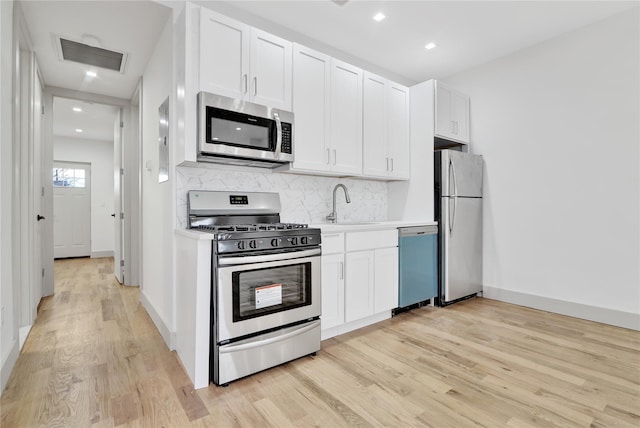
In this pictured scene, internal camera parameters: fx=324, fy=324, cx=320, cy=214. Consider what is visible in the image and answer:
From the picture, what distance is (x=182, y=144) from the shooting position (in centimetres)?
226

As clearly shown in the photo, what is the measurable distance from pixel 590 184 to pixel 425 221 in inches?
60.6

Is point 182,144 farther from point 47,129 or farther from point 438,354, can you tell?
point 47,129

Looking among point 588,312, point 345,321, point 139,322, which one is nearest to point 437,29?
point 345,321

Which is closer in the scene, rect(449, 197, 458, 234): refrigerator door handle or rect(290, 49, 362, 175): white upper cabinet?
rect(290, 49, 362, 175): white upper cabinet

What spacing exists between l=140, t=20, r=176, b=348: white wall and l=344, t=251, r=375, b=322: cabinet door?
1372mm

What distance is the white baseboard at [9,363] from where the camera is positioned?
1.86m

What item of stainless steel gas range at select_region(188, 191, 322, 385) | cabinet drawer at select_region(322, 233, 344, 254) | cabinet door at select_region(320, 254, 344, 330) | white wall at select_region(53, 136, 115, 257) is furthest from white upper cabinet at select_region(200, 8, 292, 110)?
white wall at select_region(53, 136, 115, 257)

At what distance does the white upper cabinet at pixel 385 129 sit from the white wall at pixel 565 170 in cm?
99

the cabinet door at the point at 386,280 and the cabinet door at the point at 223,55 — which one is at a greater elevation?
the cabinet door at the point at 223,55

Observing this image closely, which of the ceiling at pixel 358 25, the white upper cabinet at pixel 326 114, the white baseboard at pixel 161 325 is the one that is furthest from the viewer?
the white upper cabinet at pixel 326 114

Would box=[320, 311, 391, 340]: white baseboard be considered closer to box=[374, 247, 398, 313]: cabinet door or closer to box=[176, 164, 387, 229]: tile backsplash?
box=[374, 247, 398, 313]: cabinet door

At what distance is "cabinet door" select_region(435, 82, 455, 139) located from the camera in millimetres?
3590

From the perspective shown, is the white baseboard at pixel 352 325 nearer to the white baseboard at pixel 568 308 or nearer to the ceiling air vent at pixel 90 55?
the white baseboard at pixel 568 308

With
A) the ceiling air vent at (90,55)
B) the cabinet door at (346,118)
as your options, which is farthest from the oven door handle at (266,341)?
the ceiling air vent at (90,55)
